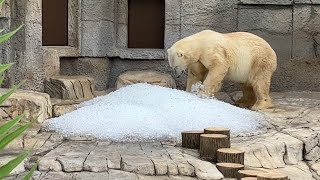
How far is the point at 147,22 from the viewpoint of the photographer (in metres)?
5.89

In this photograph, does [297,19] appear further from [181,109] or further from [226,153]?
[226,153]

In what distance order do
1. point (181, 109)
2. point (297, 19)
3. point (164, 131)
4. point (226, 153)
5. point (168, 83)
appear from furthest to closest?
point (297, 19) → point (168, 83) → point (181, 109) → point (164, 131) → point (226, 153)

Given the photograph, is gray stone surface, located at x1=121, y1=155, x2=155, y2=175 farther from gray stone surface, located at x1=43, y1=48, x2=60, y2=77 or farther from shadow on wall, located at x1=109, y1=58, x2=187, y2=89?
shadow on wall, located at x1=109, y1=58, x2=187, y2=89

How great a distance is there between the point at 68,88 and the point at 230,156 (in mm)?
2529

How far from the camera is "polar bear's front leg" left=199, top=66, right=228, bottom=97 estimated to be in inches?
166

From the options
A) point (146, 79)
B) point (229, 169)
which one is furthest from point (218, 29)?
point (229, 169)

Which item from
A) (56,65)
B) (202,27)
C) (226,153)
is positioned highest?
(202,27)

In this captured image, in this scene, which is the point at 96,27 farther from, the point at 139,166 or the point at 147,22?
the point at 139,166

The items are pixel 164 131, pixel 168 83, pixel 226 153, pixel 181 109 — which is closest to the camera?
pixel 226 153

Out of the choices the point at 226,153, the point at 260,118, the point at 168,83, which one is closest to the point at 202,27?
the point at 168,83

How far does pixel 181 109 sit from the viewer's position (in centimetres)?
365

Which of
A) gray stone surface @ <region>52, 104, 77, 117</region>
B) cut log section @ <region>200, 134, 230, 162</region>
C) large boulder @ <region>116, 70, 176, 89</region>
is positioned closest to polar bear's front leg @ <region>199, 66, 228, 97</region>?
large boulder @ <region>116, 70, 176, 89</region>

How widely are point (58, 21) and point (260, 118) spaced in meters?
2.66

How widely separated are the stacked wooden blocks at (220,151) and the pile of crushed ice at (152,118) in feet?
0.81
